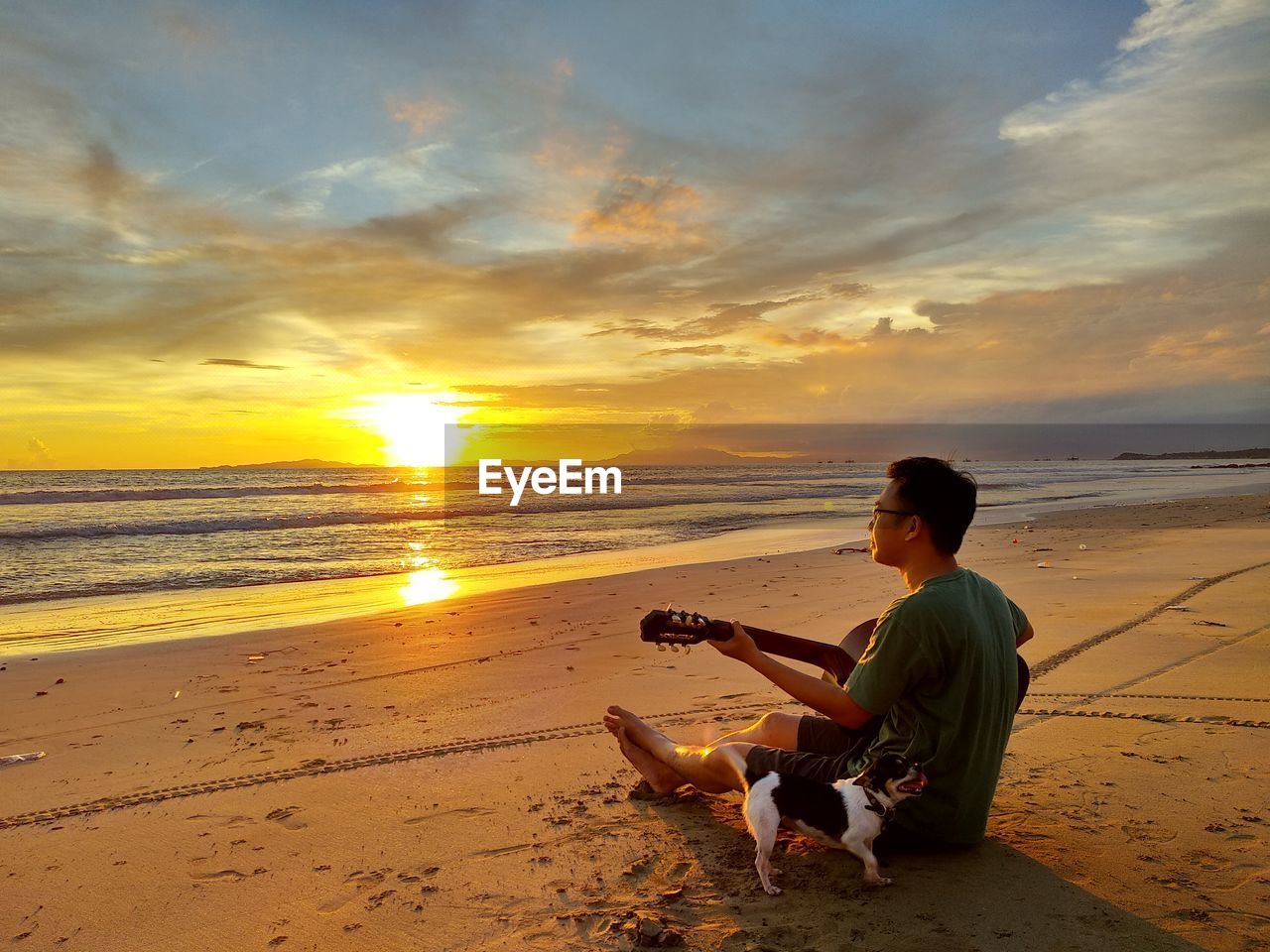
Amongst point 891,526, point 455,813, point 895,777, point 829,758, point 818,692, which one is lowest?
point 455,813

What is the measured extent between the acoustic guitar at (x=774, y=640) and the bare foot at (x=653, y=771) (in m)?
0.84

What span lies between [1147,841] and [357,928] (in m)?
3.36

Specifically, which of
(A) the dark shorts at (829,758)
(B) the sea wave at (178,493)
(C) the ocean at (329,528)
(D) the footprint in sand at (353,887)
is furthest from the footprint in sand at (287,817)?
(B) the sea wave at (178,493)

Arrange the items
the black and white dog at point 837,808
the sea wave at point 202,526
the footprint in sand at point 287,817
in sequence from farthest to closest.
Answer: the sea wave at point 202,526
the footprint in sand at point 287,817
the black and white dog at point 837,808

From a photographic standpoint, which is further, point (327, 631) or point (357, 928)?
point (327, 631)

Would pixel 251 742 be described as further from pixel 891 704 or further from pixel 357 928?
pixel 891 704

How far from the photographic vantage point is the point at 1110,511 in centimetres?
2492

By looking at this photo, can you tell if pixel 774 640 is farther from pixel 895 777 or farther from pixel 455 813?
pixel 455 813

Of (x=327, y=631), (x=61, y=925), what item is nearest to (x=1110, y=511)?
(x=327, y=631)

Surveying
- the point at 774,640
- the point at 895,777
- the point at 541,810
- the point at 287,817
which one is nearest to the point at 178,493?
the point at 287,817

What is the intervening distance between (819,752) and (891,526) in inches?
47.2

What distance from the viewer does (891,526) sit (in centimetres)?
329

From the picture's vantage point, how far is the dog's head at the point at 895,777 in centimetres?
312

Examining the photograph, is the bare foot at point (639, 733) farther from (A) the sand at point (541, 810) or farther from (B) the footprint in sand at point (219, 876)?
(B) the footprint in sand at point (219, 876)
